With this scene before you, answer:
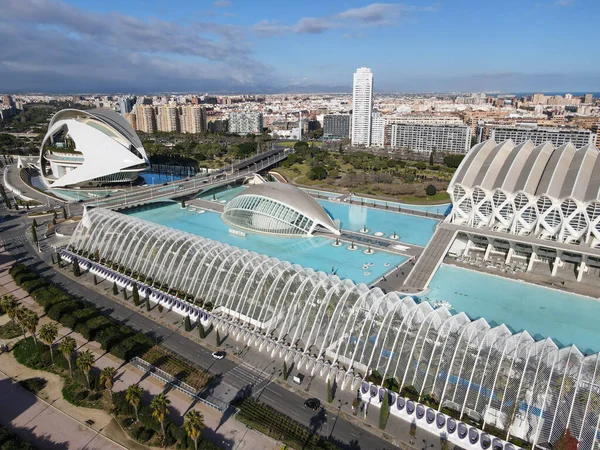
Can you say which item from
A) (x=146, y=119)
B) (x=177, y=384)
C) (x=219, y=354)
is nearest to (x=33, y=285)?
(x=177, y=384)

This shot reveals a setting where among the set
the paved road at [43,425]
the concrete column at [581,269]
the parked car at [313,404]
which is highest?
the concrete column at [581,269]

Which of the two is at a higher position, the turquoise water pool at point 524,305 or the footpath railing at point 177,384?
the turquoise water pool at point 524,305

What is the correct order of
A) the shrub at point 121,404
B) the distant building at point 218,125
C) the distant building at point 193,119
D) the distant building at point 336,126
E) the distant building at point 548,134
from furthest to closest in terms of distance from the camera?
the distant building at point 218,125, the distant building at point 336,126, the distant building at point 193,119, the distant building at point 548,134, the shrub at point 121,404

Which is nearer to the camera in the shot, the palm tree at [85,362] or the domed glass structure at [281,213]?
the palm tree at [85,362]

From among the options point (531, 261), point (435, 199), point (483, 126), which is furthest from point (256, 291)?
point (483, 126)

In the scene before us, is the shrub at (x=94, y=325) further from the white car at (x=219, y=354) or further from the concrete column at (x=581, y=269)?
the concrete column at (x=581, y=269)

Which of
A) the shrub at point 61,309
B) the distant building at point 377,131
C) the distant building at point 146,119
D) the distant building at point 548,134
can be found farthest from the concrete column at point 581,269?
the distant building at point 146,119

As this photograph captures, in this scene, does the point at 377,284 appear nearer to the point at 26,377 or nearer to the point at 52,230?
the point at 26,377
